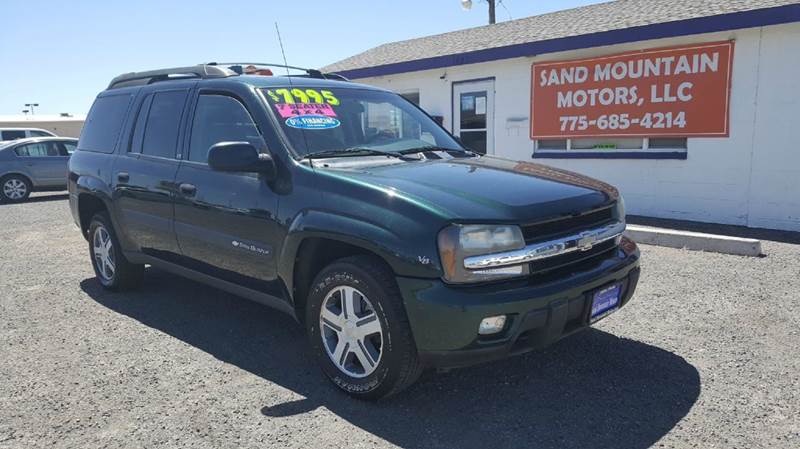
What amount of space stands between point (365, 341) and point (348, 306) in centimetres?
22

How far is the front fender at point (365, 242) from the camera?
290 cm

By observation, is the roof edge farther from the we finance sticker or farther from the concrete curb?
the we finance sticker

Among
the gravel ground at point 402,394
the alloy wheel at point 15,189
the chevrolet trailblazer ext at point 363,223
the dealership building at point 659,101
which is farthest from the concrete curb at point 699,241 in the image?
the alloy wheel at point 15,189

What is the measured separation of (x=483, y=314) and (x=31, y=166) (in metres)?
15.2

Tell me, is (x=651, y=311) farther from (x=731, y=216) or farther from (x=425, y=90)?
(x=425, y=90)

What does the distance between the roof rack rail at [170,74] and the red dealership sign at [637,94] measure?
681 cm

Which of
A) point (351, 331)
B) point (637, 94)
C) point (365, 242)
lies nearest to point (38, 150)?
point (637, 94)

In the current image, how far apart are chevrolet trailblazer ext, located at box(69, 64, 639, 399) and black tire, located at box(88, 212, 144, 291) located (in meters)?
0.35

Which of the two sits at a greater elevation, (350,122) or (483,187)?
(350,122)

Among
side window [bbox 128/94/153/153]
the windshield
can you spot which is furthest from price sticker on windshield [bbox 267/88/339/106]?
side window [bbox 128/94/153/153]

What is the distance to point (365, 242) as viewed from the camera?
10.2ft

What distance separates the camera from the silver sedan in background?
14344mm

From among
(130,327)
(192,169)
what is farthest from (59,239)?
(192,169)

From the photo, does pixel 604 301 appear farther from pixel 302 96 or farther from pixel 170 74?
pixel 170 74
